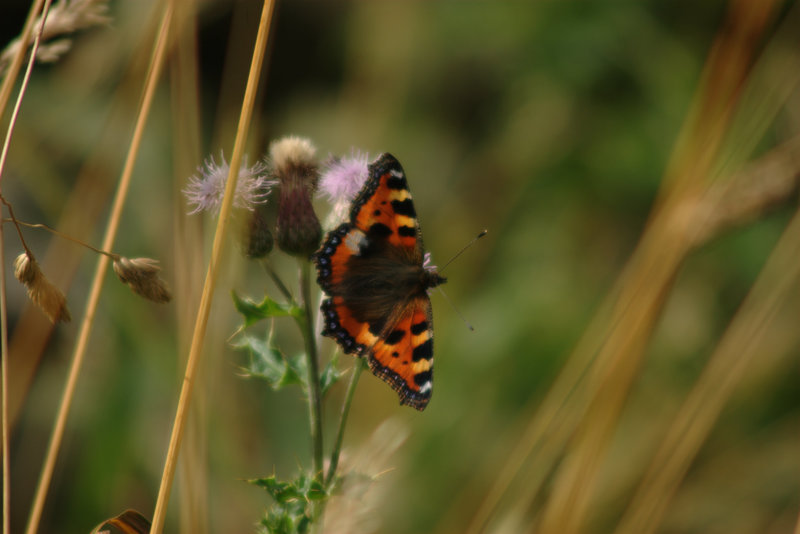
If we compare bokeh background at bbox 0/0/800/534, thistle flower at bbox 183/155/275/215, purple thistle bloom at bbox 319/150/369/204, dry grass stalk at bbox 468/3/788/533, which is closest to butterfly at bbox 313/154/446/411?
purple thistle bloom at bbox 319/150/369/204

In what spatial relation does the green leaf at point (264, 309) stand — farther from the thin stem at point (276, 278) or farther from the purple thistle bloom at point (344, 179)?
the purple thistle bloom at point (344, 179)

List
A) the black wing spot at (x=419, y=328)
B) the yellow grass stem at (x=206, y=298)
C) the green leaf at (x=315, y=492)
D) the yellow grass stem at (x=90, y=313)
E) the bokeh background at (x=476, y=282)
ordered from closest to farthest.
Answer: the yellow grass stem at (x=206, y=298), the yellow grass stem at (x=90, y=313), the green leaf at (x=315, y=492), the black wing spot at (x=419, y=328), the bokeh background at (x=476, y=282)

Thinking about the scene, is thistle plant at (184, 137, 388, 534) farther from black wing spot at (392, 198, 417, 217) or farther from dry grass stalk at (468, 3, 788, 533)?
dry grass stalk at (468, 3, 788, 533)

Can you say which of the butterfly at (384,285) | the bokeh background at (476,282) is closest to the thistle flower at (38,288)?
the butterfly at (384,285)

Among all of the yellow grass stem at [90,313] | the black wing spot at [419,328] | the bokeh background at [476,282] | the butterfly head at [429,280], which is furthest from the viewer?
the bokeh background at [476,282]

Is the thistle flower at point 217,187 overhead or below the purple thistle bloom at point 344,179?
below

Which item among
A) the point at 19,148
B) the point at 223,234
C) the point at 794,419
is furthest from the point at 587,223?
the point at 223,234
